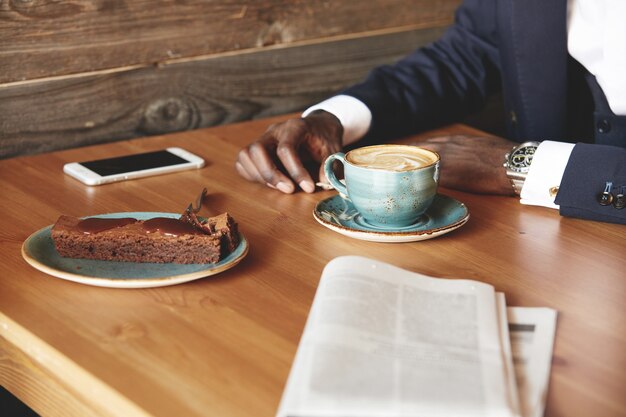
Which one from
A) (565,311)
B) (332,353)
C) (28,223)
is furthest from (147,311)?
(565,311)

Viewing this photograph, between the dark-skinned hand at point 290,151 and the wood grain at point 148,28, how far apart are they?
0.43 meters

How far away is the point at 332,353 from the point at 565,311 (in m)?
0.33

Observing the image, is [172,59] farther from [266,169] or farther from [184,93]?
[266,169]

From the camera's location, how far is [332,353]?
698 mm

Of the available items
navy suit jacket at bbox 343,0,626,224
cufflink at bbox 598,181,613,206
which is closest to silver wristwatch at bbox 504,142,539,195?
cufflink at bbox 598,181,613,206

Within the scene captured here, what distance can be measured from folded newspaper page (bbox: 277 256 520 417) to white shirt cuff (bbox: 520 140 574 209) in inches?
16.2

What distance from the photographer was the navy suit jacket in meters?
1.58

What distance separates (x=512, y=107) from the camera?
175 centimetres

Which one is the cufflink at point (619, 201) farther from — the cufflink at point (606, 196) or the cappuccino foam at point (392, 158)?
the cappuccino foam at point (392, 158)

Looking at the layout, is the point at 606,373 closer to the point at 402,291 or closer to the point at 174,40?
the point at 402,291

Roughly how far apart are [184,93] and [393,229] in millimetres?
873

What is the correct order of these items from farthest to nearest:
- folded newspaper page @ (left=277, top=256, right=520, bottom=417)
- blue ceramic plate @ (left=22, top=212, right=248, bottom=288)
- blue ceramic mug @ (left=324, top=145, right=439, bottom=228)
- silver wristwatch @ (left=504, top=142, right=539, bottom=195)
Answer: silver wristwatch @ (left=504, top=142, right=539, bottom=195)
blue ceramic mug @ (left=324, top=145, right=439, bottom=228)
blue ceramic plate @ (left=22, top=212, right=248, bottom=288)
folded newspaper page @ (left=277, top=256, right=520, bottom=417)

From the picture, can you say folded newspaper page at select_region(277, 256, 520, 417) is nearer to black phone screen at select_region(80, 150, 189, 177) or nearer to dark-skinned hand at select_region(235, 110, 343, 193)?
dark-skinned hand at select_region(235, 110, 343, 193)

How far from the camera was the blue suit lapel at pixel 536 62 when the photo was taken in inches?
61.6
